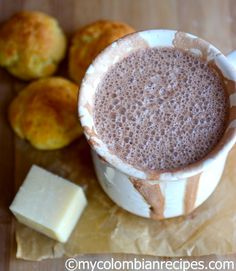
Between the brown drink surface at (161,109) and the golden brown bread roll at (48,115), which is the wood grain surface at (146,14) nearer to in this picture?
the golden brown bread roll at (48,115)

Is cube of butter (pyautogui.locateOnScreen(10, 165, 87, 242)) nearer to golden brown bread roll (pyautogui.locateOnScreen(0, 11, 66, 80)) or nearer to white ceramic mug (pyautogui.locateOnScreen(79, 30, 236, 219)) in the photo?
white ceramic mug (pyautogui.locateOnScreen(79, 30, 236, 219))

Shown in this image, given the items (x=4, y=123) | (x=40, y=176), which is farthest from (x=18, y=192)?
(x=4, y=123)

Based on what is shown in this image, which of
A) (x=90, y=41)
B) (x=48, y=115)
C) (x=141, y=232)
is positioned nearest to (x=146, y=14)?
(x=90, y=41)

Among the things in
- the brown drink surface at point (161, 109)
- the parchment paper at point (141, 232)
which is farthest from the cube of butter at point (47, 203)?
the brown drink surface at point (161, 109)

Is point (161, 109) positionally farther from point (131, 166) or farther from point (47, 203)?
point (47, 203)

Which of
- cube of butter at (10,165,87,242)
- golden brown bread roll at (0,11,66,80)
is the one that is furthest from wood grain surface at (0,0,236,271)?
cube of butter at (10,165,87,242)
